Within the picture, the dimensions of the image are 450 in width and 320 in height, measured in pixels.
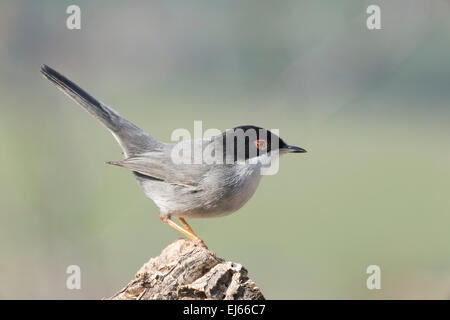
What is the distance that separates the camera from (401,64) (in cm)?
1209

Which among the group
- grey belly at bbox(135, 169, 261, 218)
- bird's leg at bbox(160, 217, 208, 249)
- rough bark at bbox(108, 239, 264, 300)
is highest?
grey belly at bbox(135, 169, 261, 218)

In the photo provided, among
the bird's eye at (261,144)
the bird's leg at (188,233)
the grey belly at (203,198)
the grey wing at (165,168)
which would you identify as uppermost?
the bird's eye at (261,144)

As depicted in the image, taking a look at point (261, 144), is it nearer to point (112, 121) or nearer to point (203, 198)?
point (203, 198)

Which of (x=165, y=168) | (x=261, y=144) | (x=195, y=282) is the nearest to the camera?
(x=195, y=282)

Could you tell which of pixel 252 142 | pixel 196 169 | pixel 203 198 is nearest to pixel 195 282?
pixel 203 198

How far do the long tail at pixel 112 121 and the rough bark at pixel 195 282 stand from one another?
1.45 metres

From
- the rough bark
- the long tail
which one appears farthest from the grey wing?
the rough bark

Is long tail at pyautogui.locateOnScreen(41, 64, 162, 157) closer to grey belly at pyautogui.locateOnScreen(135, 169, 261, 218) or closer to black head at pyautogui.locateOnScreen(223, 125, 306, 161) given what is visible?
grey belly at pyautogui.locateOnScreen(135, 169, 261, 218)

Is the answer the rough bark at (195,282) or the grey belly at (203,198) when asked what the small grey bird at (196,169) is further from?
the rough bark at (195,282)

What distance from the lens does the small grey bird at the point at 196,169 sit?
3754 millimetres

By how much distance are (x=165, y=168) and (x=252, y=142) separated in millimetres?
850

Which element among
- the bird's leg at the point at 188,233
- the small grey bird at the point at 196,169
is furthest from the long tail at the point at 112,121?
the bird's leg at the point at 188,233

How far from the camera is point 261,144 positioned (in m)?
3.76

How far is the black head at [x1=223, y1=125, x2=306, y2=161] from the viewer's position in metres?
3.75
